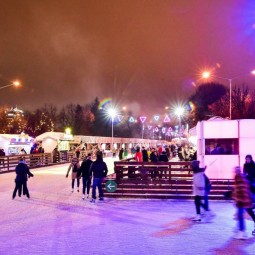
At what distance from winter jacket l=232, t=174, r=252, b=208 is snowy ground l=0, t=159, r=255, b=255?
0.73 meters

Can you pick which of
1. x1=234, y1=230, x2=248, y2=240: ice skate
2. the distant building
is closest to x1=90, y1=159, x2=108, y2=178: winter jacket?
x1=234, y1=230, x2=248, y2=240: ice skate

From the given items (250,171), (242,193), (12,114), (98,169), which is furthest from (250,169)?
(12,114)

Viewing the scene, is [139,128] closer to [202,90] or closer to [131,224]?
[202,90]

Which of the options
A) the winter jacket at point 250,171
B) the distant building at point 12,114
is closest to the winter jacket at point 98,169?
the winter jacket at point 250,171

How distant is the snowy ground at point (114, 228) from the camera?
283 inches

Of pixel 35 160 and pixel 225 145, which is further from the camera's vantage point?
pixel 35 160

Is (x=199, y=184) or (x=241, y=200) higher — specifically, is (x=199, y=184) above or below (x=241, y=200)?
above

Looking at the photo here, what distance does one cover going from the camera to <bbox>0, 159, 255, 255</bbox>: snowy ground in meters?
7.18

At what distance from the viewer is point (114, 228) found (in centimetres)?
901

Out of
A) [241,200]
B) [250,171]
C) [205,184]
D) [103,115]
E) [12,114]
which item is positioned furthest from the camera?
[103,115]

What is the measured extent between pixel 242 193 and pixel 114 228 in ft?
10.2

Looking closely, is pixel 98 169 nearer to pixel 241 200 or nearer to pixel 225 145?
pixel 225 145

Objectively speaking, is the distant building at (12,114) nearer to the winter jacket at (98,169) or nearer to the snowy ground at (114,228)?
the winter jacket at (98,169)

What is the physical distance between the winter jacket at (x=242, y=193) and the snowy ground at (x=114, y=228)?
734 mm
